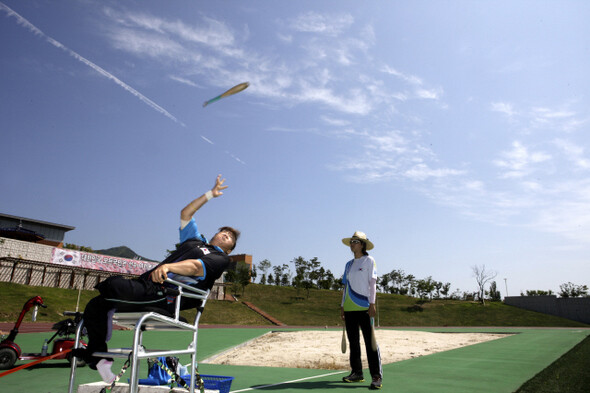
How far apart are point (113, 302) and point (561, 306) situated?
6868 cm

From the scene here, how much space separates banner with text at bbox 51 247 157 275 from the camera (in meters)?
38.4

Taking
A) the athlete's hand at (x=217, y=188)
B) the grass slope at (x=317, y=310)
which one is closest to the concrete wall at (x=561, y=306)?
the grass slope at (x=317, y=310)

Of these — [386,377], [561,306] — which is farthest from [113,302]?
[561,306]

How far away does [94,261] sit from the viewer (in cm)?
4047

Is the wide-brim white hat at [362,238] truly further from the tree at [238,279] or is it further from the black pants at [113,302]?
the tree at [238,279]

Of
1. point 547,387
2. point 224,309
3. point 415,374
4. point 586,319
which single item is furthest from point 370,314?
point 586,319

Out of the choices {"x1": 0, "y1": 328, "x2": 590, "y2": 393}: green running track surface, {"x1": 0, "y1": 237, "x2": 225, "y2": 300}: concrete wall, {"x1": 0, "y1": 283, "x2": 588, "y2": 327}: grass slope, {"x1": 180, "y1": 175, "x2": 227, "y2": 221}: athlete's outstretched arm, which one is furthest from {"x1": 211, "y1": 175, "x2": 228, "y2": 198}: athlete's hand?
{"x1": 0, "y1": 237, "x2": 225, "y2": 300}: concrete wall

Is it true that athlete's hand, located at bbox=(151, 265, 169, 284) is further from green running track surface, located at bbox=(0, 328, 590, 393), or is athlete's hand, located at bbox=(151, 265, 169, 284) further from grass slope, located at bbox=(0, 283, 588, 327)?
grass slope, located at bbox=(0, 283, 588, 327)

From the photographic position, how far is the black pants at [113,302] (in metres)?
2.77

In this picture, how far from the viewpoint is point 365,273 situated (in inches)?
236

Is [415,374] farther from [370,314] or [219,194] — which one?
[219,194]

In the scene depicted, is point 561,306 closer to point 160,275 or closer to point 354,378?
point 354,378

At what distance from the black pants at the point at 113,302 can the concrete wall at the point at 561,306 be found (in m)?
67.4

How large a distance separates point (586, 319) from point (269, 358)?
201 feet
